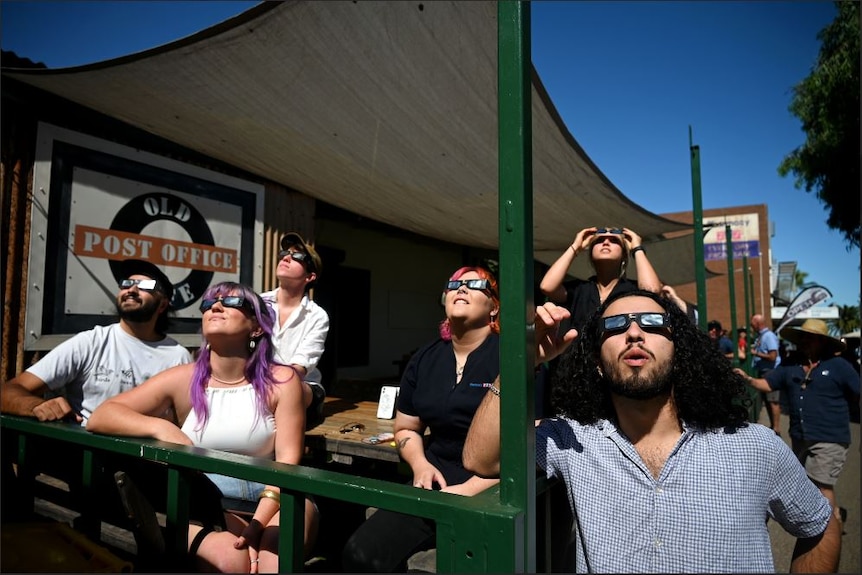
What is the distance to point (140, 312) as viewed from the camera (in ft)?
8.60

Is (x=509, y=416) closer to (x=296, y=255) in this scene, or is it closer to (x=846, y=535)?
(x=296, y=255)

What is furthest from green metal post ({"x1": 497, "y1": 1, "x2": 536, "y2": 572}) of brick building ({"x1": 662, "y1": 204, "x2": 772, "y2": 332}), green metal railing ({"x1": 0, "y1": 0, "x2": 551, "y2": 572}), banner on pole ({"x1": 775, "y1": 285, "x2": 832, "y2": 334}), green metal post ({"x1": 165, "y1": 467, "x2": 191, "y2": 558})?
brick building ({"x1": 662, "y1": 204, "x2": 772, "y2": 332})

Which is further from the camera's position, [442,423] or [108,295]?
[108,295]

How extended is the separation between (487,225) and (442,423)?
447 centimetres

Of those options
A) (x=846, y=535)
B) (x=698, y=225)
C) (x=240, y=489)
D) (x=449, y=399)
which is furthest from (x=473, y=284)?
(x=846, y=535)

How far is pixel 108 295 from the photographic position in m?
3.74

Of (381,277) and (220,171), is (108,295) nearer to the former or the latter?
(220,171)

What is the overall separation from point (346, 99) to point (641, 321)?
95.9 inches

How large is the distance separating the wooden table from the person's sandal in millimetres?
961

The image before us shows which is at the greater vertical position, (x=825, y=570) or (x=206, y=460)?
(x=206, y=460)

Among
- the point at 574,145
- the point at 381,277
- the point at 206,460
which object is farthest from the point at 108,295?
the point at 381,277

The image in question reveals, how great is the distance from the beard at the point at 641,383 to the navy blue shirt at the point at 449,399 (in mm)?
513

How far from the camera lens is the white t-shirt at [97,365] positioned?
94.1 inches

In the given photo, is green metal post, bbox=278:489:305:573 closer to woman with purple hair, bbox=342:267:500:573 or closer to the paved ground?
woman with purple hair, bbox=342:267:500:573
